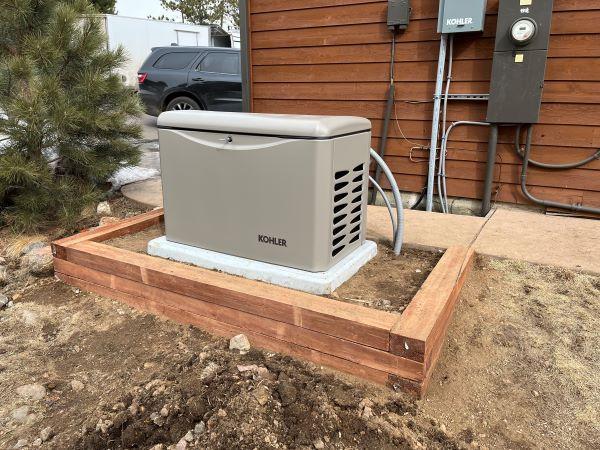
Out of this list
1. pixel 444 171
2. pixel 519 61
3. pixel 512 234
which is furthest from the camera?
pixel 444 171

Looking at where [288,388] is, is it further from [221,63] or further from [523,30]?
[221,63]

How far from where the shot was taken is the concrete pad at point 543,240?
2893mm

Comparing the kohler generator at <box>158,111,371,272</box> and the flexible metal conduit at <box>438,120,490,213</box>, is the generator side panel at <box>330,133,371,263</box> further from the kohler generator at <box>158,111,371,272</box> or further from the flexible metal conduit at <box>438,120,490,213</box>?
the flexible metal conduit at <box>438,120,490,213</box>

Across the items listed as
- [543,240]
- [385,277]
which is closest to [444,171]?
[543,240]

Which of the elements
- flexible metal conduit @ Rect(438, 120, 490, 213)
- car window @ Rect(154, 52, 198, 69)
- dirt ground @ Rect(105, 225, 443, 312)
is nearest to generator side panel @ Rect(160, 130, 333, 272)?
dirt ground @ Rect(105, 225, 443, 312)

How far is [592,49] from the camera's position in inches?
145

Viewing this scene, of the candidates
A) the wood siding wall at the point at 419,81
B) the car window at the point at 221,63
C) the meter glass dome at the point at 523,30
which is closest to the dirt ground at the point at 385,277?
the wood siding wall at the point at 419,81

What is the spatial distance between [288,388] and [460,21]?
3305mm

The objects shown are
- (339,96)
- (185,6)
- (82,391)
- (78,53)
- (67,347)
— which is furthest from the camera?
(185,6)

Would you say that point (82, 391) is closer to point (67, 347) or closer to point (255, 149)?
point (67, 347)

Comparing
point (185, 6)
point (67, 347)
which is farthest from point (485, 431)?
point (185, 6)

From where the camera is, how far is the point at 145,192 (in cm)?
483

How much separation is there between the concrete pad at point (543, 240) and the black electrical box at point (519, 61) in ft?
2.65

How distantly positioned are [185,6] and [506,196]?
2497cm
